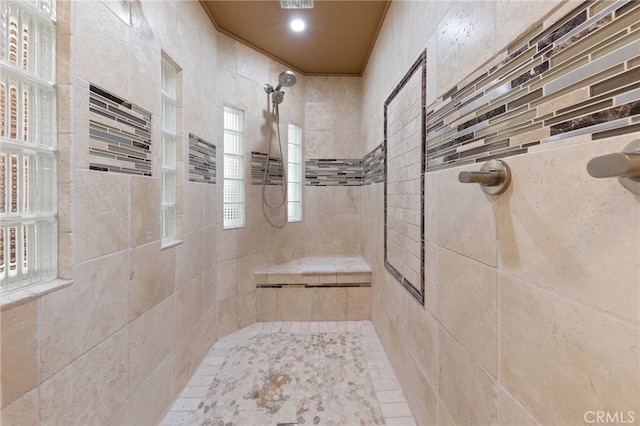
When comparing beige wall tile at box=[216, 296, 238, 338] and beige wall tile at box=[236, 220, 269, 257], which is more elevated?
beige wall tile at box=[236, 220, 269, 257]

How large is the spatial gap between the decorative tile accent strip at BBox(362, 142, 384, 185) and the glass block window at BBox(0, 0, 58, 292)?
1.81 metres

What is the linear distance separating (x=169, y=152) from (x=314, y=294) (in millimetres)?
1698

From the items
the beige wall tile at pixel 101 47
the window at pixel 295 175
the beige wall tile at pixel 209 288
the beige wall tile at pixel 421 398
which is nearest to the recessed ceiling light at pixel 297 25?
the window at pixel 295 175

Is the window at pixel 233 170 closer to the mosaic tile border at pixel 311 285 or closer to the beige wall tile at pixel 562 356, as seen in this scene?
the mosaic tile border at pixel 311 285

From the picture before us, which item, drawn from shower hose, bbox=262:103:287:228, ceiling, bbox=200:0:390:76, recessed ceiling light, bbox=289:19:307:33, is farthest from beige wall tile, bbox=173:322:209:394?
recessed ceiling light, bbox=289:19:307:33

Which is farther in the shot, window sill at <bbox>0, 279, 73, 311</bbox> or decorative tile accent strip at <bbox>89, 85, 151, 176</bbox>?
decorative tile accent strip at <bbox>89, 85, 151, 176</bbox>

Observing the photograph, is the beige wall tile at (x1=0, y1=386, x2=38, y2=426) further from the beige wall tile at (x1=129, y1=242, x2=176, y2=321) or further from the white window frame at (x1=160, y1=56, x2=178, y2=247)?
the white window frame at (x1=160, y1=56, x2=178, y2=247)

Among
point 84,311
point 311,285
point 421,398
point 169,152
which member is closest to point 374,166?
point 311,285

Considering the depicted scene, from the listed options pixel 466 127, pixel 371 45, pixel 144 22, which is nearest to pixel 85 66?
pixel 144 22

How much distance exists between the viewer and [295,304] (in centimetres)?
248

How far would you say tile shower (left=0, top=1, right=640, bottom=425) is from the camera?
1.59ft

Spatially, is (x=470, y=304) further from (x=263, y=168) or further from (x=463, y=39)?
(x=263, y=168)

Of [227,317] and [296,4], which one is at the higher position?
[296,4]

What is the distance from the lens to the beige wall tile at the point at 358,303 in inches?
98.2
